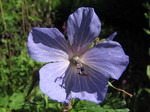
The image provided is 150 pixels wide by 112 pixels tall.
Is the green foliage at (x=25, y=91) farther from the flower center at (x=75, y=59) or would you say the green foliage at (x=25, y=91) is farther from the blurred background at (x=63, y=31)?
the flower center at (x=75, y=59)

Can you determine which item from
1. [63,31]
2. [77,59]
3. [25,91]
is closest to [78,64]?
[77,59]

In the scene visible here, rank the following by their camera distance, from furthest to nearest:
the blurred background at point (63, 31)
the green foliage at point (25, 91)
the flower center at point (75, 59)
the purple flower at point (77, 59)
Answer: the blurred background at point (63, 31) → the green foliage at point (25, 91) → the flower center at point (75, 59) → the purple flower at point (77, 59)

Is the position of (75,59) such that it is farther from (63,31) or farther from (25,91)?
(63,31)

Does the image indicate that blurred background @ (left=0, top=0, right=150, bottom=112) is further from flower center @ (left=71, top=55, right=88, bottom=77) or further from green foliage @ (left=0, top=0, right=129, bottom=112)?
flower center @ (left=71, top=55, right=88, bottom=77)

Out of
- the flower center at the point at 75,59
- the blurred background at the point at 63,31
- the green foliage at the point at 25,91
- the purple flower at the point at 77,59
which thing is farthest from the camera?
the blurred background at the point at 63,31

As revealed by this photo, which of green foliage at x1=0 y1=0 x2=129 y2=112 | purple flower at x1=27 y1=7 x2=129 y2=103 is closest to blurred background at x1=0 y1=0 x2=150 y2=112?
green foliage at x1=0 y1=0 x2=129 y2=112

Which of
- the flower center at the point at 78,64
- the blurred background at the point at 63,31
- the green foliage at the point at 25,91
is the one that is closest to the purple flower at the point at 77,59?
the flower center at the point at 78,64
